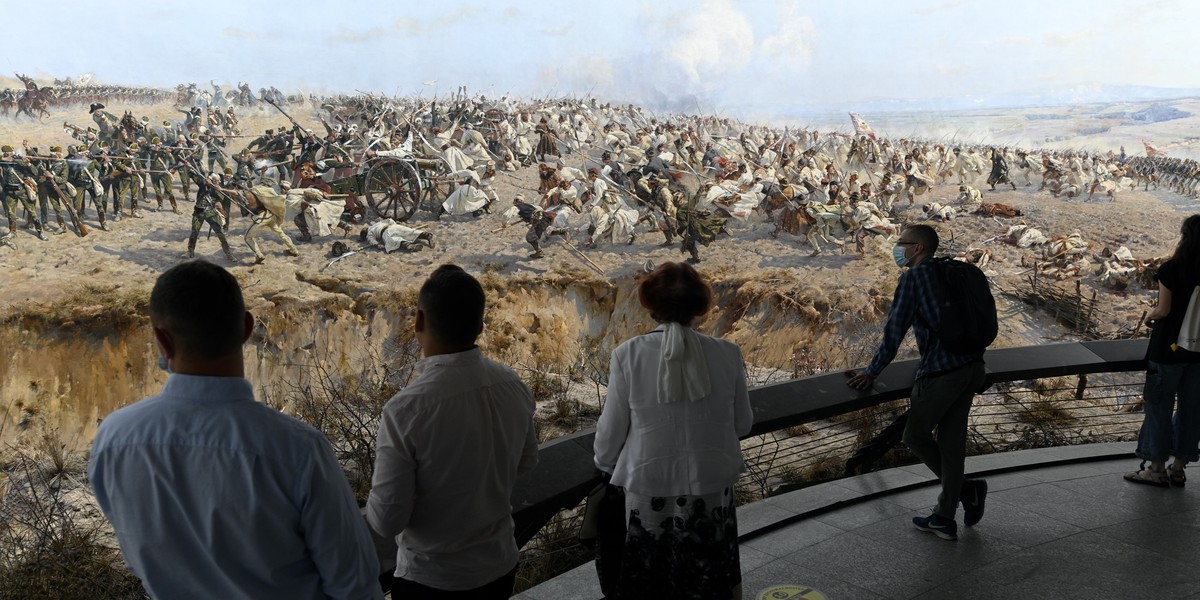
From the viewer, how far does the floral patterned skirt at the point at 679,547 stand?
180cm

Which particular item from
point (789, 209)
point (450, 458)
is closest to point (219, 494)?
point (450, 458)

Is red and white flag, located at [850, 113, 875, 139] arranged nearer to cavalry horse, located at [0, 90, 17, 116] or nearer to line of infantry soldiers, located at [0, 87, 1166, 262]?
line of infantry soldiers, located at [0, 87, 1166, 262]

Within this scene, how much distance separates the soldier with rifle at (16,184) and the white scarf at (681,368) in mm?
8919

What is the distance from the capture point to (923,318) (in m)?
2.65

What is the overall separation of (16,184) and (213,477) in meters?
9.40

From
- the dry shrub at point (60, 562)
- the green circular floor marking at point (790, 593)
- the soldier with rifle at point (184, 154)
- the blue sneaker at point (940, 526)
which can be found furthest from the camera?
the soldier with rifle at point (184, 154)

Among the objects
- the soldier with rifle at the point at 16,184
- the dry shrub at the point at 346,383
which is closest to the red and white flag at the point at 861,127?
the dry shrub at the point at 346,383

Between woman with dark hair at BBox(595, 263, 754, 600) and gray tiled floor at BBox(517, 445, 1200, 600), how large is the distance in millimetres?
533

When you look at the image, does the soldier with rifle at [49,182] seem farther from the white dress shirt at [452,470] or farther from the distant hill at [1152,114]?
the distant hill at [1152,114]

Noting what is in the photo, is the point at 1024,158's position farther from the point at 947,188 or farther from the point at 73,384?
the point at 73,384

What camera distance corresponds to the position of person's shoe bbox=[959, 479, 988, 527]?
2.80 meters

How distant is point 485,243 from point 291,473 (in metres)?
8.91

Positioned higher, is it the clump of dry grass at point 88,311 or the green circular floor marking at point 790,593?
the green circular floor marking at point 790,593

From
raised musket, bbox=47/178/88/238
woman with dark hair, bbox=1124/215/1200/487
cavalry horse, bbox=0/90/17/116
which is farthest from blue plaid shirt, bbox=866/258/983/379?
cavalry horse, bbox=0/90/17/116
